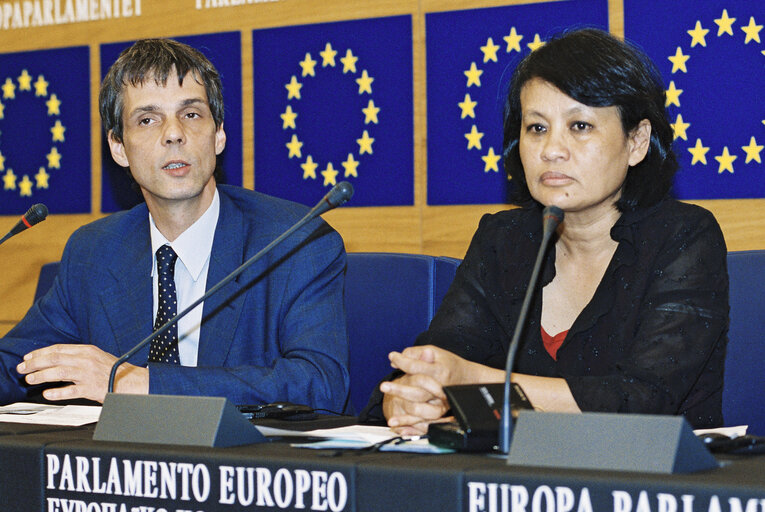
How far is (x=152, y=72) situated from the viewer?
2.50 meters

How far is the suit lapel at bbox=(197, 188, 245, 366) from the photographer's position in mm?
2363

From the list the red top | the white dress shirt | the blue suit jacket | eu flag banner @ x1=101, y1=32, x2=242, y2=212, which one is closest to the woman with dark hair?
the red top

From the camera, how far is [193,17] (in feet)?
12.4

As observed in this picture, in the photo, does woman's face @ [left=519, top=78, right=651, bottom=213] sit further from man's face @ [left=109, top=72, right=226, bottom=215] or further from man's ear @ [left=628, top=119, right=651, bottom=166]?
man's face @ [left=109, top=72, right=226, bottom=215]

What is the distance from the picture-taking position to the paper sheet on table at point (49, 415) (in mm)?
1819

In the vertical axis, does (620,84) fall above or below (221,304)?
above

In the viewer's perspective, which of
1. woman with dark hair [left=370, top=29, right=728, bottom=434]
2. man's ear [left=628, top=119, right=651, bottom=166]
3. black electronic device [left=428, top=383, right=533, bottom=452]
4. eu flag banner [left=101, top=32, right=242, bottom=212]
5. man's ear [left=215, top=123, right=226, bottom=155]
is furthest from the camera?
eu flag banner [left=101, top=32, right=242, bottom=212]

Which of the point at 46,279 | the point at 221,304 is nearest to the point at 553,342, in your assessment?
the point at 221,304

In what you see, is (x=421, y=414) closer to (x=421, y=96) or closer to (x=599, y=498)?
(x=599, y=498)

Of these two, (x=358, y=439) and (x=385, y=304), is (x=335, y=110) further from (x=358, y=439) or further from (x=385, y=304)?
(x=358, y=439)

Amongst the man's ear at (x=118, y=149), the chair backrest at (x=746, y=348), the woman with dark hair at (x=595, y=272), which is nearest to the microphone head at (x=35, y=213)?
the man's ear at (x=118, y=149)

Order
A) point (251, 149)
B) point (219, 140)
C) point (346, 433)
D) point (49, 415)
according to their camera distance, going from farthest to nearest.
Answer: point (251, 149) → point (219, 140) → point (49, 415) → point (346, 433)

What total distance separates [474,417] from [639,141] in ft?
3.45

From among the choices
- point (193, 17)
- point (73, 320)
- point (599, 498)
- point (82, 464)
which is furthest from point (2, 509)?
point (193, 17)
